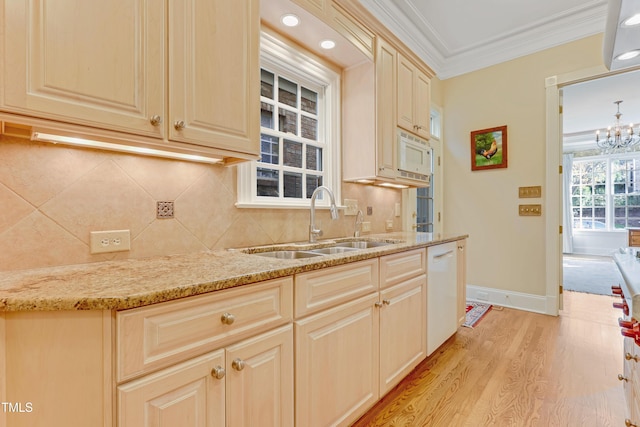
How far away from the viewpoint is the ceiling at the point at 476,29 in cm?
271

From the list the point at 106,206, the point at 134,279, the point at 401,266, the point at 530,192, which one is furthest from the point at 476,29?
the point at 134,279

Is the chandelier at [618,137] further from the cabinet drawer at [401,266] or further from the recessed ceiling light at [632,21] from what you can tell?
the cabinet drawer at [401,266]

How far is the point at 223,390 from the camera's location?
0.94 metres

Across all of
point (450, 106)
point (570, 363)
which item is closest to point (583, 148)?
point (450, 106)

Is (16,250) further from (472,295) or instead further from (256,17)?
(472,295)

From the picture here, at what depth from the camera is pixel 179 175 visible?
1.46 meters

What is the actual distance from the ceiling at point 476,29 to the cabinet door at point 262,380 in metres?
1.84

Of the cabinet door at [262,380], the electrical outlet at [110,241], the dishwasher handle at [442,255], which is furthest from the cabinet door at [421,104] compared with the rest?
the electrical outlet at [110,241]

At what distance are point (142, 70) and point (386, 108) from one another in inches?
69.0

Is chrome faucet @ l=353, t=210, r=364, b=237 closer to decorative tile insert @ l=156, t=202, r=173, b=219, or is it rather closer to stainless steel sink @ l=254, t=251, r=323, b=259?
stainless steel sink @ l=254, t=251, r=323, b=259

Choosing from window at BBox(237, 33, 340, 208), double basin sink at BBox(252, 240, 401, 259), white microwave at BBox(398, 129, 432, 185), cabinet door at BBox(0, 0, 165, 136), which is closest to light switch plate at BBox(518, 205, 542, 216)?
white microwave at BBox(398, 129, 432, 185)

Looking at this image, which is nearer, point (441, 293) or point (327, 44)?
point (327, 44)

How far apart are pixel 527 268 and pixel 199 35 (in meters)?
3.73

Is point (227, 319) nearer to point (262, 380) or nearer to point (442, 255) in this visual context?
point (262, 380)
